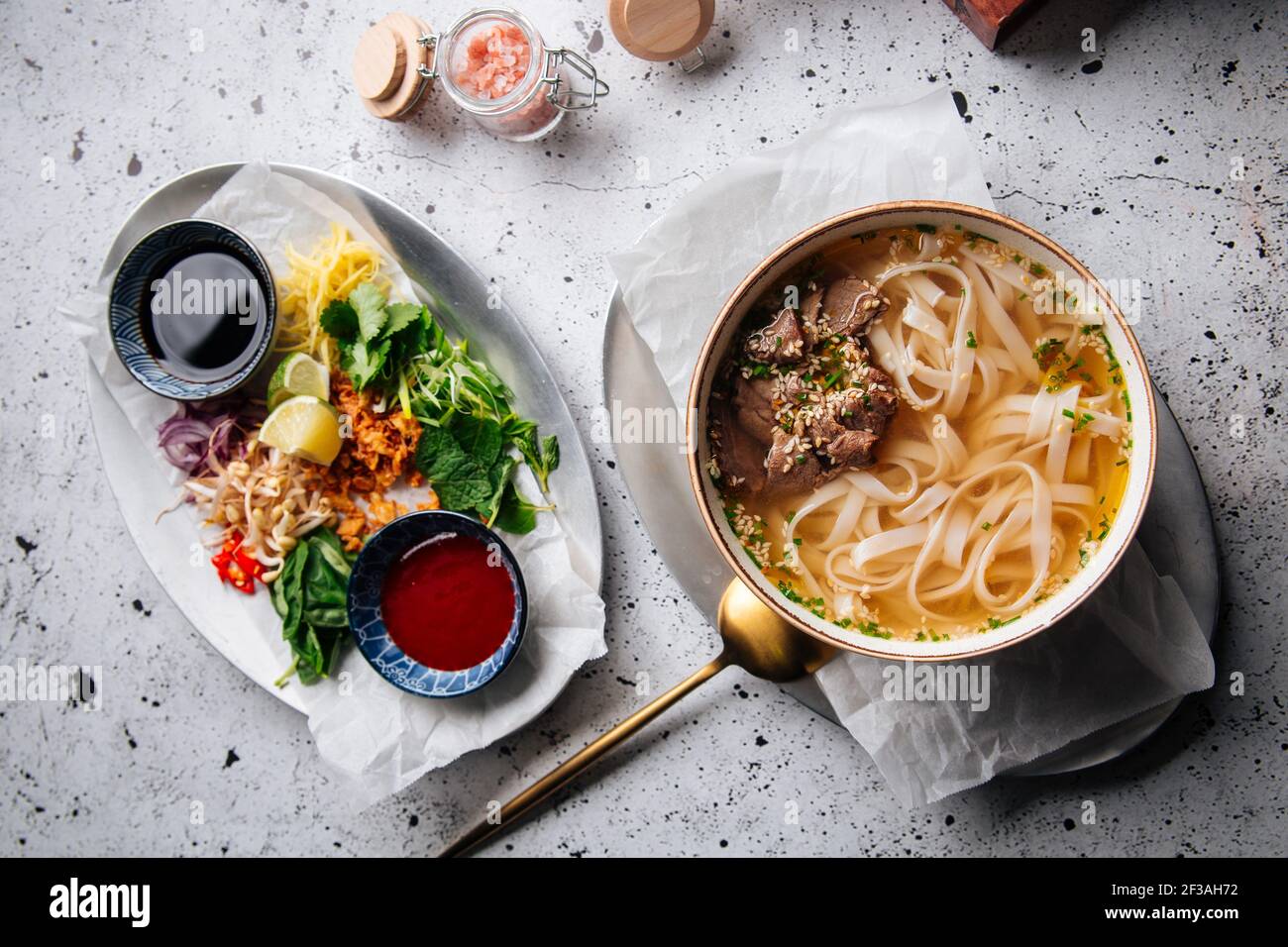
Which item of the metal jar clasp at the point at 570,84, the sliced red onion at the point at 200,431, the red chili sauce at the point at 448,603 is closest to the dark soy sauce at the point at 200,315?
the sliced red onion at the point at 200,431

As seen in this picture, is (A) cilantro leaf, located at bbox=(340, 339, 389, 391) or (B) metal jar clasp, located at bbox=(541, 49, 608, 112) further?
(B) metal jar clasp, located at bbox=(541, 49, 608, 112)

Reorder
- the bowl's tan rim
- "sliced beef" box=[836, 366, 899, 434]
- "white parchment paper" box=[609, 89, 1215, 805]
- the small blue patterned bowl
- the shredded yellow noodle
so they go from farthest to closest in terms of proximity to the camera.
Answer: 1. the shredded yellow noodle
2. the small blue patterned bowl
3. "white parchment paper" box=[609, 89, 1215, 805]
4. "sliced beef" box=[836, 366, 899, 434]
5. the bowl's tan rim

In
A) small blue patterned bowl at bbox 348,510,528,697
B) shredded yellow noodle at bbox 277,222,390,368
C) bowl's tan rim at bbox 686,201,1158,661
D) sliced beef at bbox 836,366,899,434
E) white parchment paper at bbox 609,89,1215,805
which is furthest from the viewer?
shredded yellow noodle at bbox 277,222,390,368

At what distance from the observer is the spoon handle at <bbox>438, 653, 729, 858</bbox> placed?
2.59 metres

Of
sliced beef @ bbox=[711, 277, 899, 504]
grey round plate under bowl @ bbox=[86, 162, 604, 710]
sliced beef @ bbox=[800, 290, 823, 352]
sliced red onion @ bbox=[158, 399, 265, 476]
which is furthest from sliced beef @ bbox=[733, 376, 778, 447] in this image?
sliced red onion @ bbox=[158, 399, 265, 476]

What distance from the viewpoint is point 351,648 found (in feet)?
9.00

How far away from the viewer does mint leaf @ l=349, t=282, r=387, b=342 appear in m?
2.61

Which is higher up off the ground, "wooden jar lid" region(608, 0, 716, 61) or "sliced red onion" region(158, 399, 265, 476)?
"wooden jar lid" region(608, 0, 716, 61)

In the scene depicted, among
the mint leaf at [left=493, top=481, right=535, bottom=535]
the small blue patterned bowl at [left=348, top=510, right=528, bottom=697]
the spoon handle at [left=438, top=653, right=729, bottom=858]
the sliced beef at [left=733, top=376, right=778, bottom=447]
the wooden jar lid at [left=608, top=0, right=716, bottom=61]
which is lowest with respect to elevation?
the spoon handle at [left=438, top=653, right=729, bottom=858]

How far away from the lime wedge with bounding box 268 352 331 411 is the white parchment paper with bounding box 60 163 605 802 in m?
0.31

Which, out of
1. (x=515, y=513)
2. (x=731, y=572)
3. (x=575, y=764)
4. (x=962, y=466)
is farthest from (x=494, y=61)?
(x=575, y=764)

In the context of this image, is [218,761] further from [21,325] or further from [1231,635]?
[1231,635]

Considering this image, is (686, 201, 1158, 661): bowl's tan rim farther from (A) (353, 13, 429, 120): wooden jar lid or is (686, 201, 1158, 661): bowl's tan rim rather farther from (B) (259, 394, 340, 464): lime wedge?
(A) (353, 13, 429, 120): wooden jar lid

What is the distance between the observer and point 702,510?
2.16 meters
